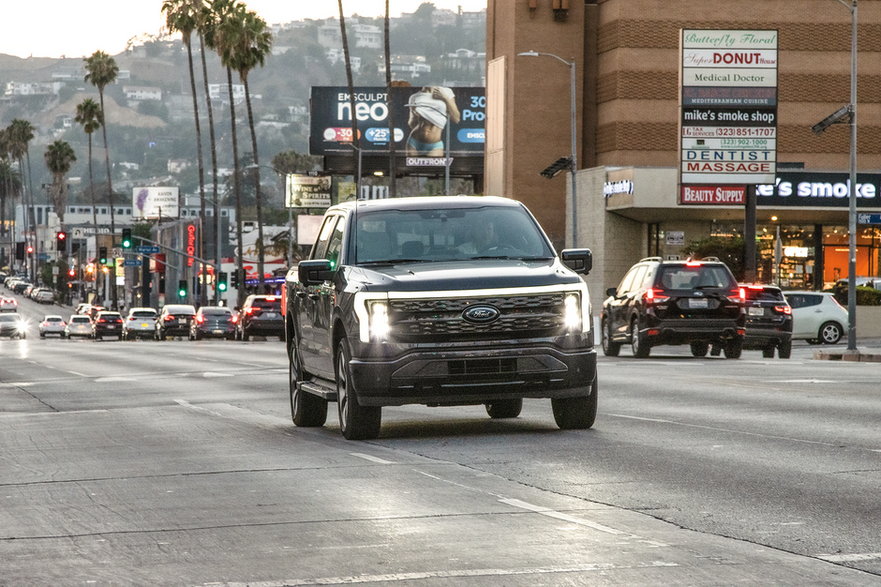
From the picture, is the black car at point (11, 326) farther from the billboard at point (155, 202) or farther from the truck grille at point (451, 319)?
the billboard at point (155, 202)

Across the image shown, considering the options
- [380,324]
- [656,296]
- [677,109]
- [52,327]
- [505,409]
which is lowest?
[52,327]

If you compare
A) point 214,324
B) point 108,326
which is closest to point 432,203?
point 214,324

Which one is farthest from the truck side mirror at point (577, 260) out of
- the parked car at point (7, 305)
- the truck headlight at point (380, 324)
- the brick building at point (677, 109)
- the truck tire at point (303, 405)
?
the parked car at point (7, 305)

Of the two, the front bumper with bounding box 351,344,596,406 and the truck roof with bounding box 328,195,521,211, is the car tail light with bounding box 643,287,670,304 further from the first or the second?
the front bumper with bounding box 351,344,596,406

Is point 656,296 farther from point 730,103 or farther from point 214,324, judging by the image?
point 214,324

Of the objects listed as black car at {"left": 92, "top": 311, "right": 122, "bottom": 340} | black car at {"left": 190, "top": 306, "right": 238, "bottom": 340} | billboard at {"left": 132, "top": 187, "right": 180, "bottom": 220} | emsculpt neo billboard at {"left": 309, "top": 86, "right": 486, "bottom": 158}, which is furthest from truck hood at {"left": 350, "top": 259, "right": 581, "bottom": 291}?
billboard at {"left": 132, "top": 187, "right": 180, "bottom": 220}

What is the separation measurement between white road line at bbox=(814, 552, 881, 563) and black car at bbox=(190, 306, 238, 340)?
60.6 meters

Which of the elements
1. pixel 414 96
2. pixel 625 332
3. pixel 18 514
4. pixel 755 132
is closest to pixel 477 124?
pixel 414 96

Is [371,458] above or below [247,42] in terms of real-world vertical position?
below

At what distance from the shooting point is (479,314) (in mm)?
13289

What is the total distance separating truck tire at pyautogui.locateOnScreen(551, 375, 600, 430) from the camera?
14.3m

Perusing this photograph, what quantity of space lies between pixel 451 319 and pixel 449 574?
239 inches

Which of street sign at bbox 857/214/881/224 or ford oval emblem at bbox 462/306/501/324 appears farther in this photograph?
street sign at bbox 857/214/881/224

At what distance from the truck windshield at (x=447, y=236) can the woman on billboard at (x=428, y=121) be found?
91.8 meters
